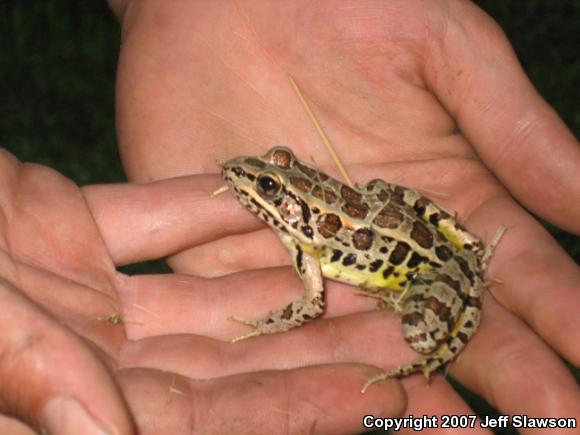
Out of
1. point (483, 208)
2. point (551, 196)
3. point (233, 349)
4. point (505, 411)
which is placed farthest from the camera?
point (483, 208)

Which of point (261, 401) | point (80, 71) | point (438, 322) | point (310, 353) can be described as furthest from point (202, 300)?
point (80, 71)

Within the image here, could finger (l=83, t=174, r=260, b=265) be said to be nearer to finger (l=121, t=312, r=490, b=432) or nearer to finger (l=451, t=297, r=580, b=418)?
finger (l=121, t=312, r=490, b=432)

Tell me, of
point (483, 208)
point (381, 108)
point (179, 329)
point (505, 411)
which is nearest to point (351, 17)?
point (381, 108)

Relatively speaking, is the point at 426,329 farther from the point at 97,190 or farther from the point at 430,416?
the point at 97,190

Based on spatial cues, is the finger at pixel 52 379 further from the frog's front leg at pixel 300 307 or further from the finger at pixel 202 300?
the frog's front leg at pixel 300 307

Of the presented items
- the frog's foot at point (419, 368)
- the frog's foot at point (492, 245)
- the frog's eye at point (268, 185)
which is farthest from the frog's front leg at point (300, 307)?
the frog's foot at point (492, 245)

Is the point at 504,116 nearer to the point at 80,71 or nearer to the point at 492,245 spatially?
the point at 492,245
